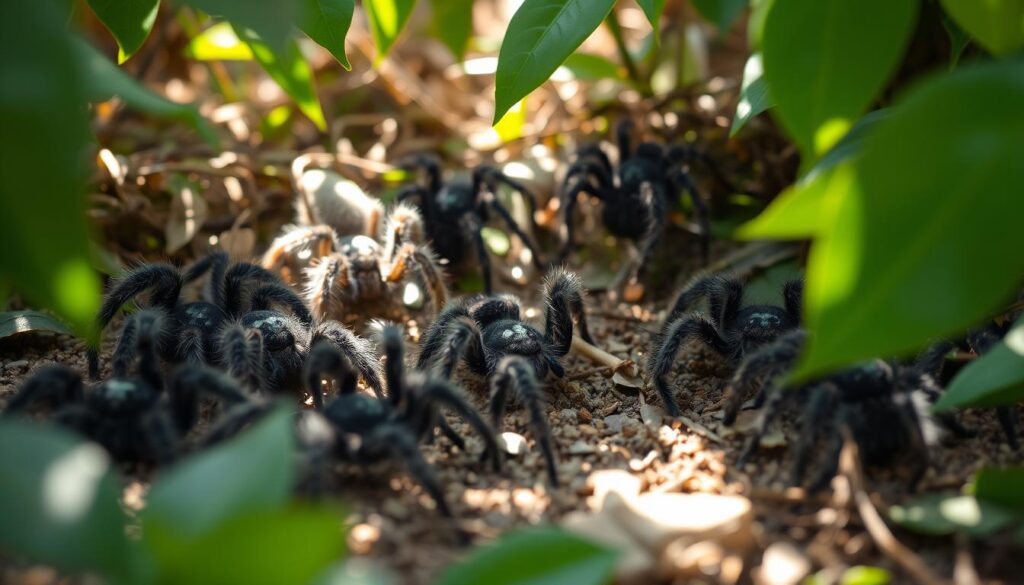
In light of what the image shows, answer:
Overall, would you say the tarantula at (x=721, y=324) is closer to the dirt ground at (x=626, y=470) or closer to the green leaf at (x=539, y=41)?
the dirt ground at (x=626, y=470)

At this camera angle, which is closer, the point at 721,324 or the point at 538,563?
the point at 538,563

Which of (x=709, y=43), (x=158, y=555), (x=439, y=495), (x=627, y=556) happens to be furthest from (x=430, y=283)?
(x=709, y=43)

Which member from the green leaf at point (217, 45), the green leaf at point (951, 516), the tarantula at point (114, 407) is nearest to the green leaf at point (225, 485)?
the tarantula at point (114, 407)

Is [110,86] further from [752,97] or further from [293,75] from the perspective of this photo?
[752,97]

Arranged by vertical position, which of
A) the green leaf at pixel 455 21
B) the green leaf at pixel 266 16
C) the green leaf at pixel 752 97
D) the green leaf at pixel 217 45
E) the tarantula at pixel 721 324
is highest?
the green leaf at pixel 455 21

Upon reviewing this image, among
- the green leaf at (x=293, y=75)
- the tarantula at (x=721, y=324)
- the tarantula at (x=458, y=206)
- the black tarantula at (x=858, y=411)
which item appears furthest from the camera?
the tarantula at (x=458, y=206)

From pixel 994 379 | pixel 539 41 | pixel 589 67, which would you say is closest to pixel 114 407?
pixel 539 41

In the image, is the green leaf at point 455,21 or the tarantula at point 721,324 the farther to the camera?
the green leaf at point 455,21

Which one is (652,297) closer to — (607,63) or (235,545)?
(607,63)
